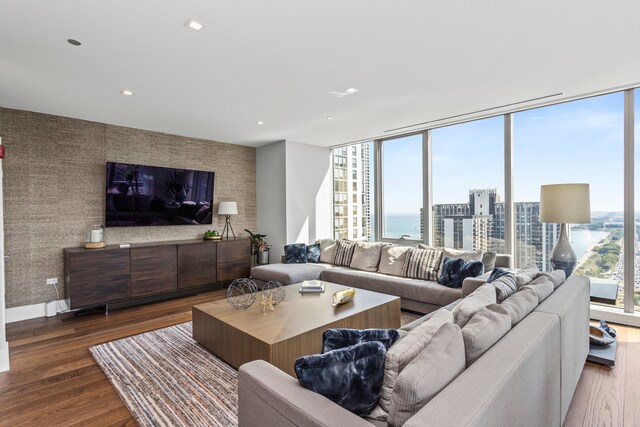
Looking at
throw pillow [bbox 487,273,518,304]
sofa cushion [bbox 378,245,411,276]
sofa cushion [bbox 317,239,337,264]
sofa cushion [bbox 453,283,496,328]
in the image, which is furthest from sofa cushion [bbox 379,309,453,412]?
sofa cushion [bbox 317,239,337,264]

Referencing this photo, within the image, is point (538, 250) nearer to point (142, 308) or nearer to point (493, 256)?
point (493, 256)

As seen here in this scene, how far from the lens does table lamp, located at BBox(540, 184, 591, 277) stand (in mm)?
2949

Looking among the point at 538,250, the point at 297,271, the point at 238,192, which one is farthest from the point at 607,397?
the point at 238,192

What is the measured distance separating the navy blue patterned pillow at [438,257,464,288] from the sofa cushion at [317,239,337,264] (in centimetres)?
185

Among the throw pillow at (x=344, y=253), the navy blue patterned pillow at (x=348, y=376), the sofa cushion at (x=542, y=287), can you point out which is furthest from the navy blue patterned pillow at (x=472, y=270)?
the navy blue patterned pillow at (x=348, y=376)

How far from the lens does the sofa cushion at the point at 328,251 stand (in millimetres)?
5223

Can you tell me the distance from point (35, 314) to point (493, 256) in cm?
555

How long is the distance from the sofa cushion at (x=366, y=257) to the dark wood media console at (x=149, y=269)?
1.90 metres

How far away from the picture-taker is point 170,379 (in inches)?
96.1

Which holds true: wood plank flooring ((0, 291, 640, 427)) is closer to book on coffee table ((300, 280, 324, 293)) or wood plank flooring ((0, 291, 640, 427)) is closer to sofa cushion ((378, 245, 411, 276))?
book on coffee table ((300, 280, 324, 293))

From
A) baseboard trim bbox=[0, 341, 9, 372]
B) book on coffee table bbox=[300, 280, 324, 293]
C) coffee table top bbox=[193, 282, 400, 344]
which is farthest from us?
book on coffee table bbox=[300, 280, 324, 293]

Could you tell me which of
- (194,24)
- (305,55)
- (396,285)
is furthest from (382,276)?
(194,24)

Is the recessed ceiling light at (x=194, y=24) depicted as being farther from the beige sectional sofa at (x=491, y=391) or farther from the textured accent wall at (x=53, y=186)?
the textured accent wall at (x=53, y=186)

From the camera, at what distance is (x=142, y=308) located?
4320 mm
